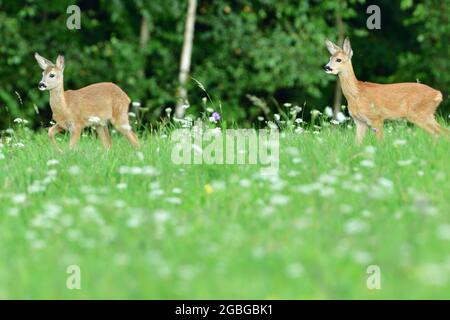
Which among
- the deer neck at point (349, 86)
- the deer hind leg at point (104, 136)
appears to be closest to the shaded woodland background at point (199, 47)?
the deer hind leg at point (104, 136)

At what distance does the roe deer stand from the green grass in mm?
1642

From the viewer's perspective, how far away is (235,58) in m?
18.2

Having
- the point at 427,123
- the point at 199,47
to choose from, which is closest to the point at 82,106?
the point at 427,123

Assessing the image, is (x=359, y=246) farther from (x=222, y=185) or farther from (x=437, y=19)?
(x=437, y=19)

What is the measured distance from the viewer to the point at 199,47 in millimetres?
18438

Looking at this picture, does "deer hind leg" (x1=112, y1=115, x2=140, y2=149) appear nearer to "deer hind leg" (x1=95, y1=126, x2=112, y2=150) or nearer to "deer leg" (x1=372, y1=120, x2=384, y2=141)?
"deer hind leg" (x1=95, y1=126, x2=112, y2=150)

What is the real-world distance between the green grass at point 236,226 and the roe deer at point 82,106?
1.64 metres

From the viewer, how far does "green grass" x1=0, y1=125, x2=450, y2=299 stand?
4793 mm

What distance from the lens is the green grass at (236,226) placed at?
479 cm

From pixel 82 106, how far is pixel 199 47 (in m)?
9.22

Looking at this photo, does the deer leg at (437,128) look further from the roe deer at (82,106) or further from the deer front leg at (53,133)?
the deer front leg at (53,133)

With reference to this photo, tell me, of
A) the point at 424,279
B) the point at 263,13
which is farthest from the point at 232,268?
the point at 263,13

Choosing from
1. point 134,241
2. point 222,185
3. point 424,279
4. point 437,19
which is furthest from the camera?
point 437,19
